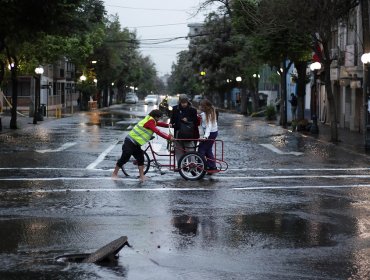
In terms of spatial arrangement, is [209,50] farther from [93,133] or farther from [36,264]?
[36,264]

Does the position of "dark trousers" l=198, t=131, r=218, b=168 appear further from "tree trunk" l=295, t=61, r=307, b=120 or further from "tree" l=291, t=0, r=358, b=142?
"tree trunk" l=295, t=61, r=307, b=120

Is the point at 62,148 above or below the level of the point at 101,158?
above

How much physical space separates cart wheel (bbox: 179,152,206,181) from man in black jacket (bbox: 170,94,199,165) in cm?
66

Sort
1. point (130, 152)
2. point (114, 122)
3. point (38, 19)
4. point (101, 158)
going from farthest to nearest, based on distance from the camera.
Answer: point (114, 122), point (38, 19), point (101, 158), point (130, 152)

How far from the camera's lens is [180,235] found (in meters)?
9.09

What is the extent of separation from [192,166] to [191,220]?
484cm

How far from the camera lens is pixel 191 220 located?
10.2 metres

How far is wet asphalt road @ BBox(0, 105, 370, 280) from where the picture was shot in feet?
24.2

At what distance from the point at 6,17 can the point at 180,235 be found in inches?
637

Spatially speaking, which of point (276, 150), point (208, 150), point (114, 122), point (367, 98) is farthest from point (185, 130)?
point (114, 122)

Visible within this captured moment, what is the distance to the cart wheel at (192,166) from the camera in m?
14.9

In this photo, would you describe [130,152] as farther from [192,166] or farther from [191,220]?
[191,220]

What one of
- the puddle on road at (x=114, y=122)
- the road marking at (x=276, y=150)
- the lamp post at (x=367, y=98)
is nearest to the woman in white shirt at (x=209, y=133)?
the road marking at (x=276, y=150)

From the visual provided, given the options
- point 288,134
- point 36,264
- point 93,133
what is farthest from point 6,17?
point 36,264
